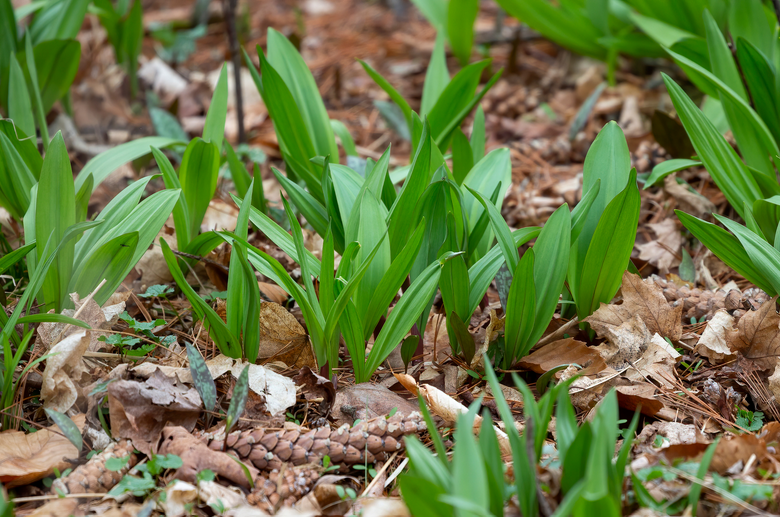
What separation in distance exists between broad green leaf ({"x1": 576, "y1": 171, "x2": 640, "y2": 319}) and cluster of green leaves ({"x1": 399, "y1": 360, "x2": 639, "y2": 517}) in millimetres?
505

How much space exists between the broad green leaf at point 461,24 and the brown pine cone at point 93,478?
2.30 metres

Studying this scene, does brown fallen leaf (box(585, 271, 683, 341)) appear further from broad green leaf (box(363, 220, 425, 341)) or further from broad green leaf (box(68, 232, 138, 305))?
broad green leaf (box(68, 232, 138, 305))

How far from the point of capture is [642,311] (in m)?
1.44

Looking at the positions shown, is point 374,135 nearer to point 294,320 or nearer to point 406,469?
point 294,320

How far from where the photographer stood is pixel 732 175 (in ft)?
5.23

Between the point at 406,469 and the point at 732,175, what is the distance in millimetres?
1177

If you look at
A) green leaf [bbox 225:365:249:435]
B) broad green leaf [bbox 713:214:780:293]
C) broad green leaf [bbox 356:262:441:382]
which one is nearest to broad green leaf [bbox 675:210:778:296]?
broad green leaf [bbox 713:214:780:293]

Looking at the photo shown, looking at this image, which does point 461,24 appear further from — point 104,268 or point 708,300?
point 104,268

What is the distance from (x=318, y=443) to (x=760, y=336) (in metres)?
1.01

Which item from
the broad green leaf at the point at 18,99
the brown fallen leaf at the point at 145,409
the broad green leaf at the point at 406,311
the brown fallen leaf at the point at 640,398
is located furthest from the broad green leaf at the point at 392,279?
the broad green leaf at the point at 18,99

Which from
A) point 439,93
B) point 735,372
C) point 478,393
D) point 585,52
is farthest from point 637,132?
point 478,393

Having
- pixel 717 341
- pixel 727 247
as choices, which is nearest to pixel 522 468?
pixel 717 341

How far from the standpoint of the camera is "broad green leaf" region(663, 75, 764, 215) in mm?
1539

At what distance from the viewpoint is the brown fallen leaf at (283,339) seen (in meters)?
1.40
